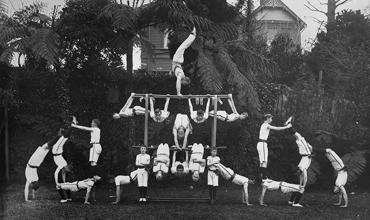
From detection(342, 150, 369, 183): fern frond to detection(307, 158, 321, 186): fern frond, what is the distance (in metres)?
0.46

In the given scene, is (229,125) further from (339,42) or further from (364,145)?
(339,42)

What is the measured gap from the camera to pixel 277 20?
53.0ft

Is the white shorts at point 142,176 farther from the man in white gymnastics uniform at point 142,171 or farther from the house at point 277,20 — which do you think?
the house at point 277,20

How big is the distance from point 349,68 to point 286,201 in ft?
11.3

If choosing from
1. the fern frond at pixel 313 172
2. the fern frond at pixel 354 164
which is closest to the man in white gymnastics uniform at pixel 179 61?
the fern frond at pixel 313 172

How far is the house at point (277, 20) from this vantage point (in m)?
14.4

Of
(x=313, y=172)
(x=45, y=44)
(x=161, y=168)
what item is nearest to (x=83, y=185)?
(x=161, y=168)

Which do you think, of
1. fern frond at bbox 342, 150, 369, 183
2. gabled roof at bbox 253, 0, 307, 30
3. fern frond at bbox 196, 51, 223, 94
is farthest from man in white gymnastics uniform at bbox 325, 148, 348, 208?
gabled roof at bbox 253, 0, 307, 30

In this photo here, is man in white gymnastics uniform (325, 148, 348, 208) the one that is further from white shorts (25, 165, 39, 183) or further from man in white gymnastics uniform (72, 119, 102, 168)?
white shorts (25, 165, 39, 183)

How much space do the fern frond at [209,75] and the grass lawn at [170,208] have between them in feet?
5.88

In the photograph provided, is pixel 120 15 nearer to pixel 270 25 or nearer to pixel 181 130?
pixel 181 130

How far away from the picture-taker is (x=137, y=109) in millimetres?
8523

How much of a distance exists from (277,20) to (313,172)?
7577 mm

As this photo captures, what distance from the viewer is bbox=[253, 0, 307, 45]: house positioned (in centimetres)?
1438
